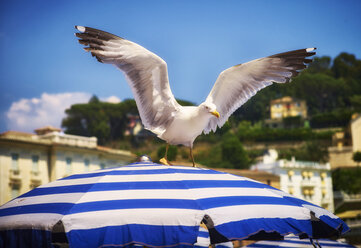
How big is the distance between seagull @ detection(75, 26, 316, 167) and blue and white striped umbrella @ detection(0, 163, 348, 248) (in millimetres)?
1026

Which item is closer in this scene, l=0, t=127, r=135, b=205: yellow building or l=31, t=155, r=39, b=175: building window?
l=0, t=127, r=135, b=205: yellow building

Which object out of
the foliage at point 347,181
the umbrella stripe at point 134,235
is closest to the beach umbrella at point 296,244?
the umbrella stripe at point 134,235

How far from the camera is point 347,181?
42.6m

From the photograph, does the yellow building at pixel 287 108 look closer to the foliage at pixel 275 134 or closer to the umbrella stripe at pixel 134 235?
the foliage at pixel 275 134

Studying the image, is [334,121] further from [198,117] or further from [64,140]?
[198,117]

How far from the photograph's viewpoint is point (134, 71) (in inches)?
181

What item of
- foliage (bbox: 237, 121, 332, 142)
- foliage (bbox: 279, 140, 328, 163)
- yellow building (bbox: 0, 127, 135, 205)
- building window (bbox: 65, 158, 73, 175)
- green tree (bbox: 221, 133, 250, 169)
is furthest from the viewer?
foliage (bbox: 237, 121, 332, 142)

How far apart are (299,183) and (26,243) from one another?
Answer: 1467 inches

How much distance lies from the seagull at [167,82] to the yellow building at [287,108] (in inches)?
2653

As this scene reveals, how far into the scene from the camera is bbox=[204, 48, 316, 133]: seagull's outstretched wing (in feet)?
16.5

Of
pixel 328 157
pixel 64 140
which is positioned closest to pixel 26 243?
pixel 64 140

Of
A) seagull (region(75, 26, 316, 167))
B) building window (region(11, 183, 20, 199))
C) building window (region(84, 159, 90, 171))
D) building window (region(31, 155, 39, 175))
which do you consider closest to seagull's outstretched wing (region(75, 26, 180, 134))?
seagull (region(75, 26, 316, 167))

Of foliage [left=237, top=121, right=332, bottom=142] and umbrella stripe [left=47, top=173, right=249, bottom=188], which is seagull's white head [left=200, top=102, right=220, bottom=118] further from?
foliage [left=237, top=121, right=332, bottom=142]

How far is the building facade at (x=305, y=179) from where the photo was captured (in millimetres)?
36938
